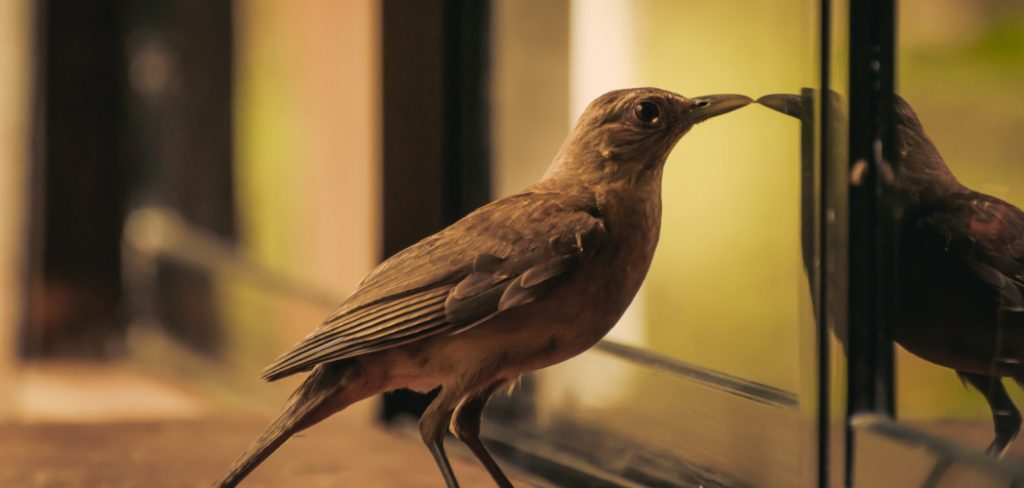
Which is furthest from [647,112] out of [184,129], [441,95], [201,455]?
[184,129]

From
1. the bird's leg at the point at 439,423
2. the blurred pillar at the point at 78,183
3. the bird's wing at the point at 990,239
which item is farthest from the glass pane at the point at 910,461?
the blurred pillar at the point at 78,183

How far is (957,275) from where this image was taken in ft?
3.62

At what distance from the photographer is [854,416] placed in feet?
4.09

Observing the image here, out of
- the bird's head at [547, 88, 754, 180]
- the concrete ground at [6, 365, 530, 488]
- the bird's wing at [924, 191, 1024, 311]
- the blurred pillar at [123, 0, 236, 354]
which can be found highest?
the bird's head at [547, 88, 754, 180]

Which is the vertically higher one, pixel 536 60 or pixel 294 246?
pixel 536 60

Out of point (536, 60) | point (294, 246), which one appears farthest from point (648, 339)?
point (294, 246)

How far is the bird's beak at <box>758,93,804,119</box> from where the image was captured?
48.6 inches

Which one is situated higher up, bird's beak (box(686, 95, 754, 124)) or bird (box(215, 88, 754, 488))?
bird's beak (box(686, 95, 754, 124))

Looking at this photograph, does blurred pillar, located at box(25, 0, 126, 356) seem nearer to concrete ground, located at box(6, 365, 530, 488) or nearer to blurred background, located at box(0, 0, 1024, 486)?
blurred background, located at box(0, 0, 1024, 486)

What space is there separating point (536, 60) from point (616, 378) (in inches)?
13.6

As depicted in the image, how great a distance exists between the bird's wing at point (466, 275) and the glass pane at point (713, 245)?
0.12 m

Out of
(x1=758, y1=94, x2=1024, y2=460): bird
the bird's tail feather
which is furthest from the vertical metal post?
the bird's tail feather

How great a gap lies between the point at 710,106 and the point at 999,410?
32cm

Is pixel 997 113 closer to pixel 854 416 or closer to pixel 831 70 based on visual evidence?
pixel 831 70
